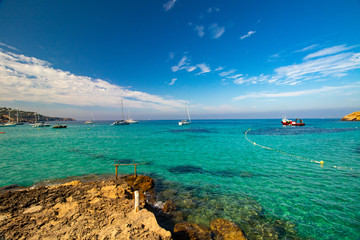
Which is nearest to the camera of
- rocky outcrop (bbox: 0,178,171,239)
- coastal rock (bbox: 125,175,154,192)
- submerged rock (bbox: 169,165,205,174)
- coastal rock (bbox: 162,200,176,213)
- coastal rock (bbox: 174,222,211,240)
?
rocky outcrop (bbox: 0,178,171,239)

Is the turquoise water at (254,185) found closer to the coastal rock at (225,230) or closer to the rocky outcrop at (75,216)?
the coastal rock at (225,230)

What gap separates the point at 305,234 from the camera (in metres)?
7.50

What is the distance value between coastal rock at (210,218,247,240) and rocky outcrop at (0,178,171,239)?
2908mm

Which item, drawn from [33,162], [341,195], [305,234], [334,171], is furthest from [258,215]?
[33,162]

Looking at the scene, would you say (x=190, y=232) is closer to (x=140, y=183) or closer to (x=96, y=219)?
(x=96, y=219)

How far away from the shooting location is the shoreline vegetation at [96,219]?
648cm

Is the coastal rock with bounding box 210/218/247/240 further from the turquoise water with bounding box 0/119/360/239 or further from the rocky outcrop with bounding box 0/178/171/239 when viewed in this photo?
the rocky outcrop with bounding box 0/178/171/239

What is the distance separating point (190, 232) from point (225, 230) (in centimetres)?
186

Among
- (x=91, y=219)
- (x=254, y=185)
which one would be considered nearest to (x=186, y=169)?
(x=254, y=185)

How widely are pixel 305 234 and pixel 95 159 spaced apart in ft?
79.8

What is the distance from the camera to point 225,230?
7.47 meters

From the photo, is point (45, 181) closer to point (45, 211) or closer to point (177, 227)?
point (45, 211)

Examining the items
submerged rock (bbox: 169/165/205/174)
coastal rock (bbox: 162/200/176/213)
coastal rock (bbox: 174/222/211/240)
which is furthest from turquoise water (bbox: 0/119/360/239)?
coastal rock (bbox: 174/222/211/240)

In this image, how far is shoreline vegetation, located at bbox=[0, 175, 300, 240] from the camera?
6477 mm
